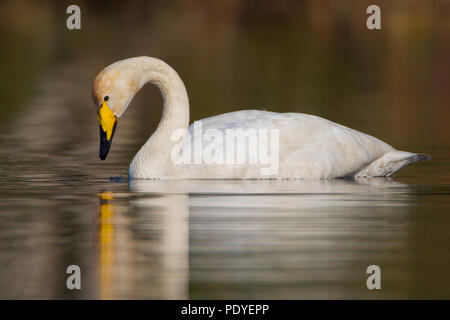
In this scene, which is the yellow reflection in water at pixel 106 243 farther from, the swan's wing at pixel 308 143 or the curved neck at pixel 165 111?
the swan's wing at pixel 308 143

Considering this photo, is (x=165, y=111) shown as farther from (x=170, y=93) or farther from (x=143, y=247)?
(x=143, y=247)

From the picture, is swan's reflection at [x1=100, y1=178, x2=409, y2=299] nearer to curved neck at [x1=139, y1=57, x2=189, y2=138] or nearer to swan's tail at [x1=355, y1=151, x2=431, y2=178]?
swan's tail at [x1=355, y1=151, x2=431, y2=178]

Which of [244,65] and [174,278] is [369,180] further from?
[244,65]

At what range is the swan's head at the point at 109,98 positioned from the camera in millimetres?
14148

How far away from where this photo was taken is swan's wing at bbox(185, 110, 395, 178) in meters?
14.4

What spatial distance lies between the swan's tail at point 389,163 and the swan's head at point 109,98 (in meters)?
2.88

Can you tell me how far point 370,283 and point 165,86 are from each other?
6.39 metres

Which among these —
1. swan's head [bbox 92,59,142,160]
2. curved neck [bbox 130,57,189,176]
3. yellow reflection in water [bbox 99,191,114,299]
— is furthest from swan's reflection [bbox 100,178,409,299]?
swan's head [bbox 92,59,142,160]

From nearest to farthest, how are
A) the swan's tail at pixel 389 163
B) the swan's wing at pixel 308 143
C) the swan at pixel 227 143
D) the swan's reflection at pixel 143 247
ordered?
the swan's reflection at pixel 143 247, the swan at pixel 227 143, the swan's wing at pixel 308 143, the swan's tail at pixel 389 163

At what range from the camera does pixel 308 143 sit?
14.5 m

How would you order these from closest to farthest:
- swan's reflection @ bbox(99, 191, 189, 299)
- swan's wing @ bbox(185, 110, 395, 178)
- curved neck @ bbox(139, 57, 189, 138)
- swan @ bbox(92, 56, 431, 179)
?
1. swan's reflection @ bbox(99, 191, 189, 299)
2. swan @ bbox(92, 56, 431, 179)
3. swan's wing @ bbox(185, 110, 395, 178)
4. curved neck @ bbox(139, 57, 189, 138)

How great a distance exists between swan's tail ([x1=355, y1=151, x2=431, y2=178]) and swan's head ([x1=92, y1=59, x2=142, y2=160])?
288 centimetres

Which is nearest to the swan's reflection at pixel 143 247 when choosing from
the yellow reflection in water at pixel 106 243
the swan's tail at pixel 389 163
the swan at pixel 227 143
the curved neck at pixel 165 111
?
the yellow reflection in water at pixel 106 243
